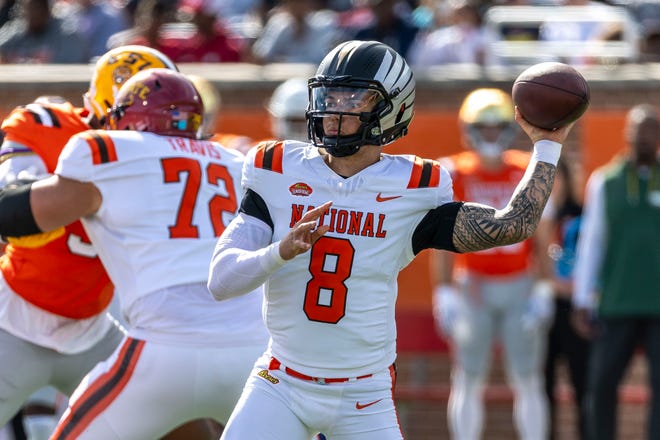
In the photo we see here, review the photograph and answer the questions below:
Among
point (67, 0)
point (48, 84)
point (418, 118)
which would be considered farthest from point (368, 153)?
point (67, 0)

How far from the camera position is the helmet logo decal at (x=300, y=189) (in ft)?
13.0

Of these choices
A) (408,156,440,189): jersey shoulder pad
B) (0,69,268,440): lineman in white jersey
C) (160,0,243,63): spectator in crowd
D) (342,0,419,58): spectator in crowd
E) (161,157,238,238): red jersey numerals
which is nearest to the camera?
(408,156,440,189): jersey shoulder pad

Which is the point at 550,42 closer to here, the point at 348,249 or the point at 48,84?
the point at 48,84

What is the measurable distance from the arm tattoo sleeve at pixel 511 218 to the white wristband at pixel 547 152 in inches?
0.6

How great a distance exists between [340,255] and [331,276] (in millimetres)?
67

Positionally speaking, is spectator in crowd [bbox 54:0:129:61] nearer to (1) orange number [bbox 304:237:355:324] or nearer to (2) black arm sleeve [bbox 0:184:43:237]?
(2) black arm sleeve [bbox 0:184:43:237]

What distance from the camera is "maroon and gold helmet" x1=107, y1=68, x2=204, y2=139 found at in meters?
4.68

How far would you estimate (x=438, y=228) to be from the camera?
3.98 meters

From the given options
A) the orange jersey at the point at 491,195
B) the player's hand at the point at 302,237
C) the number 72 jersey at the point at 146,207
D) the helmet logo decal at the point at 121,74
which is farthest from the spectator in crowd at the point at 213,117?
the player's hand at the point at 302,237

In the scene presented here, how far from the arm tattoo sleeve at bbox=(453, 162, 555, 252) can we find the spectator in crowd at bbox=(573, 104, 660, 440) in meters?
4.07

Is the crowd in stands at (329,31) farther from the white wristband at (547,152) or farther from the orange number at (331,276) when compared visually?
the orange number at (331,276)

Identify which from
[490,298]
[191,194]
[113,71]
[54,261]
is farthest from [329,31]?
[191,194]

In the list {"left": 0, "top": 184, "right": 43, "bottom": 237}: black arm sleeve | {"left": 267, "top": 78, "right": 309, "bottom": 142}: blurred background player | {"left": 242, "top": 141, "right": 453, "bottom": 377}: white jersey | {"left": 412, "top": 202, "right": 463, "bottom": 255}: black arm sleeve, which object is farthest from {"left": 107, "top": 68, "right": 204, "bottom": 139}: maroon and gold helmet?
{"left": 267, "top": 78, "right": 309, "bottom": 142}: blurred background player

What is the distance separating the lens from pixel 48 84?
968 centimetres
